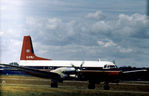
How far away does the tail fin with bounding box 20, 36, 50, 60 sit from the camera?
69.6 metres

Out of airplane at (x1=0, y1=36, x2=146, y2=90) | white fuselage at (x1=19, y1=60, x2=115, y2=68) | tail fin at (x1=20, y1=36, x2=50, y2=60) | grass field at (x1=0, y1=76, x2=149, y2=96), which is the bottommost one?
grass field at (x1=0, y1=76, x2=149, y2=96)

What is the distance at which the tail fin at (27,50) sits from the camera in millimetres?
69625

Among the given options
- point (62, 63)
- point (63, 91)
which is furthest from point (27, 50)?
point (63, 91)

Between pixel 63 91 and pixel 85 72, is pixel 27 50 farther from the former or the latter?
pixel 63 91

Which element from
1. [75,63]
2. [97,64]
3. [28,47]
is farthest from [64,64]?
[28,47]

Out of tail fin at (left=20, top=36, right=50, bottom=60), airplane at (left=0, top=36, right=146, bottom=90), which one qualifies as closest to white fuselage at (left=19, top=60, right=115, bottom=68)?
airplane at (left=0, top=36, right=146, bottom=90)

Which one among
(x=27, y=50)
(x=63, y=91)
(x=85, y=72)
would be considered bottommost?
(x=63, y=91)

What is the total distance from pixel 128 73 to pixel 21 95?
1934cm

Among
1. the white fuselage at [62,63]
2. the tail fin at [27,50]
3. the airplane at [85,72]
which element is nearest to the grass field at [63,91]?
the airplane at [85,72]

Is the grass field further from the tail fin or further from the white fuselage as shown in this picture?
the tail fin

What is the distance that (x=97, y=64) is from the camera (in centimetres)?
5472

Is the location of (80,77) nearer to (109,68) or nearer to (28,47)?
(109,68)

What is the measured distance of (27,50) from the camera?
71.6 metres

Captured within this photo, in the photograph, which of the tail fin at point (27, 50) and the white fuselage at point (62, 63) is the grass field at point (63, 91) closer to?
the white fuselage at point (62, 63)
